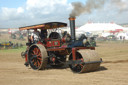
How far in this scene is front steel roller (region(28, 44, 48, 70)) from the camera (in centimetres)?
841

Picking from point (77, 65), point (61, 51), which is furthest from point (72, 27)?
point (77, 65)

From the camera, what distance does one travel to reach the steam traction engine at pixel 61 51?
290 inches

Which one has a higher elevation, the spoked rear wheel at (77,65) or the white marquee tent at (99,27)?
the white marquee tent at (99,27)

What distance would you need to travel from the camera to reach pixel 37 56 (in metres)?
8.81

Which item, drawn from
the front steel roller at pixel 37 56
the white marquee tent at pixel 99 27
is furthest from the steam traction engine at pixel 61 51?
the white marquee tent at pixel 99 27

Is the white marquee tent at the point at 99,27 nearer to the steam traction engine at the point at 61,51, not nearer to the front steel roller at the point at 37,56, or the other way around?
the steam traction engine at the point at 61,51

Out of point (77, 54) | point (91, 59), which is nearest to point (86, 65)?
point (91, 59)

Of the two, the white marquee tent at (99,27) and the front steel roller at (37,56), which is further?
the white marquee tent at (99,27)

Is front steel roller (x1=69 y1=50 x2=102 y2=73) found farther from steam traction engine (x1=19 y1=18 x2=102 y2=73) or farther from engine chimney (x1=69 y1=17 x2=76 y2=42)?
engine chimney (x1=69 y1=17 x2=76 y2=42)

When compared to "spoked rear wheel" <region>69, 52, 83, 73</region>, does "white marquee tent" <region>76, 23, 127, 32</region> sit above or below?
above

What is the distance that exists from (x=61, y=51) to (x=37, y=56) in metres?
1.17

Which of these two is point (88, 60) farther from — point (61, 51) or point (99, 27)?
point (99, 27)

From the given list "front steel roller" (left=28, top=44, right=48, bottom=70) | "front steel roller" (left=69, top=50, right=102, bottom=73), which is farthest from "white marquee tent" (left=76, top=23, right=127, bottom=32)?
"front steel roller" (left=69, top=50, right=102, bottom=73)

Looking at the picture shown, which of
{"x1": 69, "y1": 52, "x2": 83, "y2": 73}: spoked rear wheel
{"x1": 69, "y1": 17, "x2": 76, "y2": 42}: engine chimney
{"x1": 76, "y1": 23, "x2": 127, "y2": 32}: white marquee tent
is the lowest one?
{"x1": 69, "y1": 52, "x2": 83, "y2": 73}: spoked rear wheel
